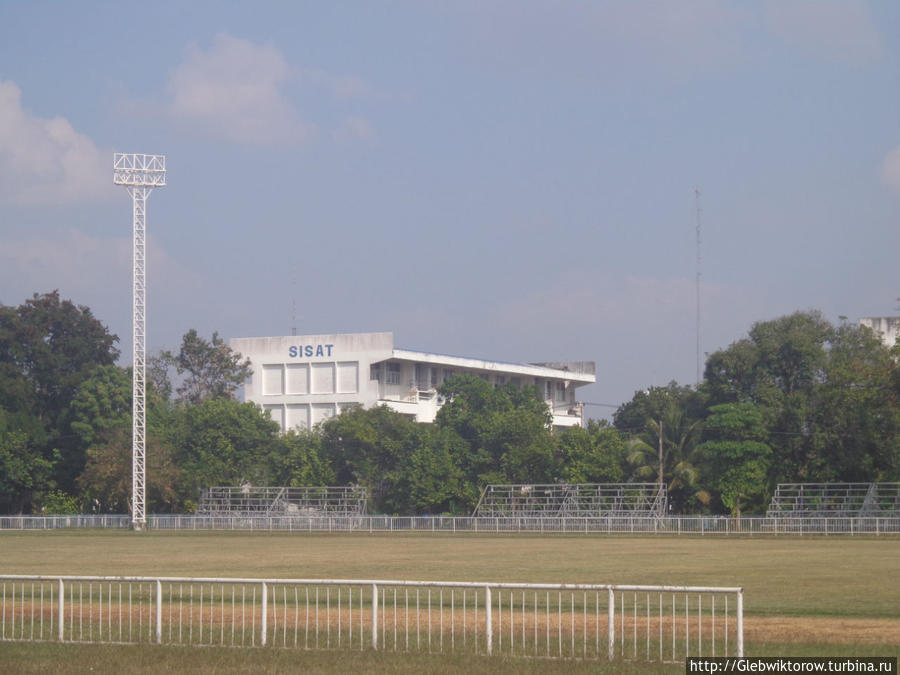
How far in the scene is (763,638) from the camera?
16547 mm

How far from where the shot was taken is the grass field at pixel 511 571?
1459cm

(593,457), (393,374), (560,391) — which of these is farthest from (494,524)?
(560,391)

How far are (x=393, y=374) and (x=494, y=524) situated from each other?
29616 millimetres

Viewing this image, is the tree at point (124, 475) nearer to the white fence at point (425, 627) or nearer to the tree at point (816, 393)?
the tree at point (816, 393)

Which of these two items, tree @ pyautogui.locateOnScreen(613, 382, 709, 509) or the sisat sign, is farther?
the sisat sign

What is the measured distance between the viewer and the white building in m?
96.4

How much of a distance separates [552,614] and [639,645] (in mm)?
4470

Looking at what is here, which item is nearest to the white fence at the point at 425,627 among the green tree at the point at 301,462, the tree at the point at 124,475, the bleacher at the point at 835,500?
the bleacher at the point at 835,500

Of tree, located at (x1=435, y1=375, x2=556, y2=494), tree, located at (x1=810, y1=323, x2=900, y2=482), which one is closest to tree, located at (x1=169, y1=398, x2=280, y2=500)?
tree, located at (x1=435, y1=375, x2=556, y2=494)

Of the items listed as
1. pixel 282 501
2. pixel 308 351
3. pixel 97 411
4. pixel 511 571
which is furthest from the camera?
pixel 308 351

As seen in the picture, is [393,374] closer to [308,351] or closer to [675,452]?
[308,351]

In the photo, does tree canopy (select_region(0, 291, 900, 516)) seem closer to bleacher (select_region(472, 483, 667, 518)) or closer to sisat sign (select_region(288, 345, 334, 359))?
bleacher (select_region(472, 483, 667, 518))

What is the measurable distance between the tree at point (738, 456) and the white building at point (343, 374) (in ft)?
85.7

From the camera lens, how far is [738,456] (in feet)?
227
